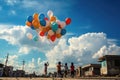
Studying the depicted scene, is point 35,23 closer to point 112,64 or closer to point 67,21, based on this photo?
point 67,21

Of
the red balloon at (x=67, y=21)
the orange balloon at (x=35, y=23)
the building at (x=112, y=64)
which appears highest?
the red balloon at (x=67, y=21)

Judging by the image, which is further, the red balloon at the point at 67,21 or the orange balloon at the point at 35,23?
the red balloon at the point at 67,21

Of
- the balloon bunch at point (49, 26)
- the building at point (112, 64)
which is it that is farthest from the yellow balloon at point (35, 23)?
the building at point (112, 64)

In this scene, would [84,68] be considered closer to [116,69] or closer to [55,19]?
[116,69]

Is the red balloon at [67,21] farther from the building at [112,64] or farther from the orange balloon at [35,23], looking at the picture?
the building at [112,64]

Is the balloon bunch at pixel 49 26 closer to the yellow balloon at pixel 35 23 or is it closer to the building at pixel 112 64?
the yellow balloon at pixel 35 23

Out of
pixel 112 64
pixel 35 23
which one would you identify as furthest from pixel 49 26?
pixel 112 64

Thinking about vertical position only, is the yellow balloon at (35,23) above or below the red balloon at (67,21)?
below

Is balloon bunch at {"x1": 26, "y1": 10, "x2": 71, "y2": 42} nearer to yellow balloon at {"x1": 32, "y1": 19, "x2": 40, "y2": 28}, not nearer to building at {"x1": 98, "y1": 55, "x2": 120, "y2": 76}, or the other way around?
yellow balloon at {"x1": 32, "y1": 19, "x2": 40, "y2": 28}

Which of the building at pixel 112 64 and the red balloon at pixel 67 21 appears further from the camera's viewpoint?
the building at pixel 112 64

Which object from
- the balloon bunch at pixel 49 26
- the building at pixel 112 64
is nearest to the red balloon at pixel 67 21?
the balloon bunch at pixel 49 26

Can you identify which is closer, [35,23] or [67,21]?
[35,23]

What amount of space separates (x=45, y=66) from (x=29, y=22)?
313 inches

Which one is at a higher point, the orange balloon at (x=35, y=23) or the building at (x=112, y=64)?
the orange balloon at (x=35, y=23)
